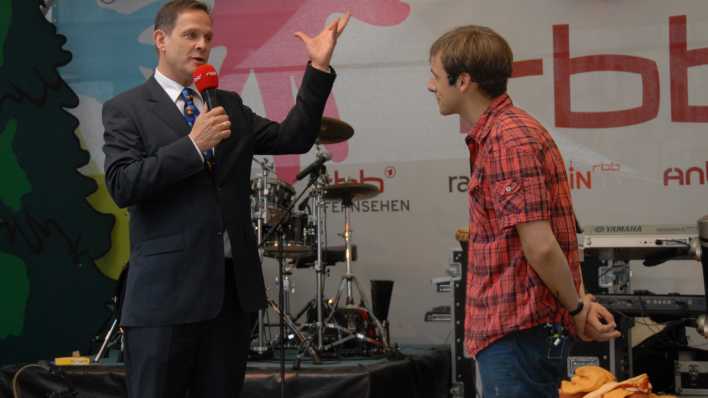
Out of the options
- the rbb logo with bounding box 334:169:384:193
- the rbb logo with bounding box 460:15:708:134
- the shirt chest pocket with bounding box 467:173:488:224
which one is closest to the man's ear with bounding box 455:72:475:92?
the shirt chest pocket with bounding box 467:173:488:224

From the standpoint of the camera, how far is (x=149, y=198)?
2.34 meters

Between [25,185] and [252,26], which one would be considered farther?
[252,26]

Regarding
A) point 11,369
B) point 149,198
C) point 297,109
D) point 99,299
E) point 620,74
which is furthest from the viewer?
point 99,299

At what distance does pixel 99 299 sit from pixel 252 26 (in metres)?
2.29

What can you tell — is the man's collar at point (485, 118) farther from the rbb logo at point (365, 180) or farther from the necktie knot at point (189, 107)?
the rbb logo at point (365, 180)

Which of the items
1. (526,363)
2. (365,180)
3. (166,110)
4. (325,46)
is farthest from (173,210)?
(365,180)

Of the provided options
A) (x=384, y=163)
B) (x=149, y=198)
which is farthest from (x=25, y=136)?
(x=149, y=198)

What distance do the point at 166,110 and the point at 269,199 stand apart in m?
2.72

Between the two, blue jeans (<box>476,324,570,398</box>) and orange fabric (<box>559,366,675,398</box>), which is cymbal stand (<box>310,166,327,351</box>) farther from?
blue jeans (<box>476,324,570,398</box>)

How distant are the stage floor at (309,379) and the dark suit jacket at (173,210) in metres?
1.93

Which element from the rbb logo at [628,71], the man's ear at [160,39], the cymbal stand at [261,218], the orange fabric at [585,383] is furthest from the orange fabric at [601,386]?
the rbb logo at [628,71]

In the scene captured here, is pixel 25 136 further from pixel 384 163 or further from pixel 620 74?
pixel 620 74

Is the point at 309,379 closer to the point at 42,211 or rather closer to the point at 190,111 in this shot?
the point at 190,111

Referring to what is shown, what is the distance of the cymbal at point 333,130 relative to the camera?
16.9 ft
